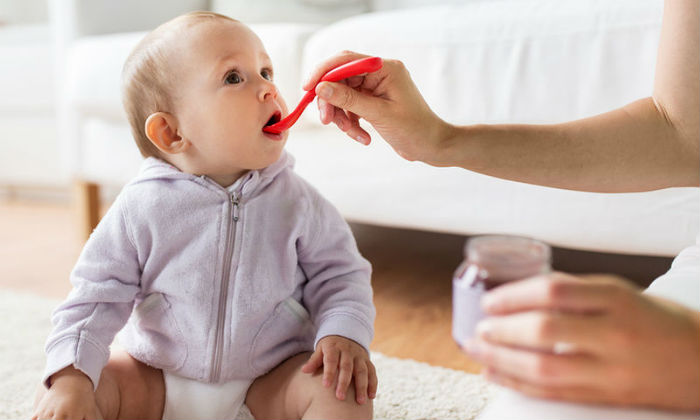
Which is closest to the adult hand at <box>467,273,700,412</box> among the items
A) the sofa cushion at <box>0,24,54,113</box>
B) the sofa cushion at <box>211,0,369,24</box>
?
the sofa cushion at <box>211,0,369,24</box>

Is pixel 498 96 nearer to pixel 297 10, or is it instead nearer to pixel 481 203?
pixel 481 203

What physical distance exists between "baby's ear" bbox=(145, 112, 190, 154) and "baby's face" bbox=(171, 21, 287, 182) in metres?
0.01

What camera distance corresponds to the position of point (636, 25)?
43.2 inches

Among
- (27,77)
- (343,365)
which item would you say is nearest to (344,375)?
(343,365)

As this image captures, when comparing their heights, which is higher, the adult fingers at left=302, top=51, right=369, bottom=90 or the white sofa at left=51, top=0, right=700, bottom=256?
the adult fingers at left=302, top=51, right=369, bottom=90

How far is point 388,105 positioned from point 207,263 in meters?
0.29

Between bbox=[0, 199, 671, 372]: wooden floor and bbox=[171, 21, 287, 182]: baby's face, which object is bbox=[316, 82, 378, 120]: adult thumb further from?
bbox=[0, 199, 671, 372]: wooden floor

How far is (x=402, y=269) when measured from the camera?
5.42 ft

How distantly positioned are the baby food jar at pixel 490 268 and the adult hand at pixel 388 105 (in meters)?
0.32

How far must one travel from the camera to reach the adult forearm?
77 cm

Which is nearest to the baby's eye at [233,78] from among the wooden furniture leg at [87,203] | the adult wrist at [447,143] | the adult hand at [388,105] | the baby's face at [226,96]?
the baby's face at [226,96]

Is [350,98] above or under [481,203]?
above

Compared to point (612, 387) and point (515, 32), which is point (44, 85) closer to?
point (515, 32)

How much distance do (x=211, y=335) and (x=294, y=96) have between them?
684 mm
